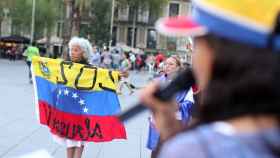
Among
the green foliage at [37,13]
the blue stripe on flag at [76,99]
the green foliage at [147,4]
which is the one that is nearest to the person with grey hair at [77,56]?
the blue stripe on flag at [76,99]

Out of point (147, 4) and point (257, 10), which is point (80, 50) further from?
point (147, 4)

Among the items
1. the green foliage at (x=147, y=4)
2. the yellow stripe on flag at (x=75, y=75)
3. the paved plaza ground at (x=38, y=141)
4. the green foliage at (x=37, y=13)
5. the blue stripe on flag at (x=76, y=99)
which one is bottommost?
the paved plaza ground at (x=38, y=141)

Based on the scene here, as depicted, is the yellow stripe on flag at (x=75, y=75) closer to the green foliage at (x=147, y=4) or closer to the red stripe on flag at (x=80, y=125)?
the red stripe on flag at (x=80, y=125)

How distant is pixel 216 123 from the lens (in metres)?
1.19

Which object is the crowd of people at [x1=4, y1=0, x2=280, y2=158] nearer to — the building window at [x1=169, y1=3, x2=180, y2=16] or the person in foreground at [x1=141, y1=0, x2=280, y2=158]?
the person in foreground at [x1=141, y1=0, x2=280, y2=158]

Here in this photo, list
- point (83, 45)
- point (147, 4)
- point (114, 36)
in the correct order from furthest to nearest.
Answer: point (114, 36) < point (147, 4) < point (83, 45)

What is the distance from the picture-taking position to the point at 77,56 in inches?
250

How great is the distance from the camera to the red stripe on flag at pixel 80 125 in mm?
6305

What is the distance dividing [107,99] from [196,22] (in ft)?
17.4

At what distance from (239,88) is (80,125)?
5.30 m

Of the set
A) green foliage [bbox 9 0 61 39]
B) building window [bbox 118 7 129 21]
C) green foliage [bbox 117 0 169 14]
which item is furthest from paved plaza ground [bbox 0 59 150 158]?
building window [bbox 118 7 129 21]

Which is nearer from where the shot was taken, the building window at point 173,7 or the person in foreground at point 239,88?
the person in foreground at point 239,88

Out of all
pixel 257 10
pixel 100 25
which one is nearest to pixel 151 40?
pixel 100 25

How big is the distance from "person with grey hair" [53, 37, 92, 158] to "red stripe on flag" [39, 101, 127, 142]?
0.07 meters
